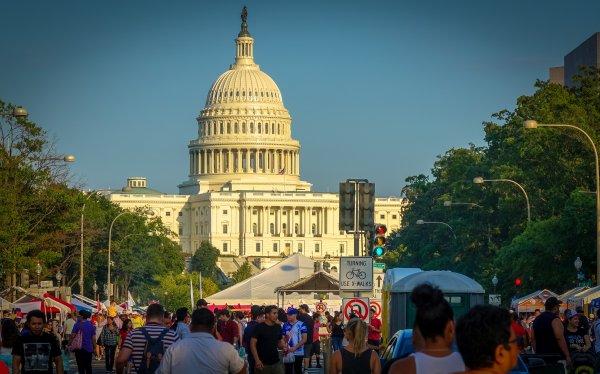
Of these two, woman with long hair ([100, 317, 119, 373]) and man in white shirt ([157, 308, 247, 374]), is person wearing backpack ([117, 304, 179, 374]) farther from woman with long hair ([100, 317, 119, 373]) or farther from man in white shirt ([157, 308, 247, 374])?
woman with long hair ([100, 317, 119, 373])

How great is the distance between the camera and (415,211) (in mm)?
111188

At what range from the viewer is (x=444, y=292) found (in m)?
33.8

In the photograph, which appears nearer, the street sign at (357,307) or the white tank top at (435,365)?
the white tank top at (435,365)

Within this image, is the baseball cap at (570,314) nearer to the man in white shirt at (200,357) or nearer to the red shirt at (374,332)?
the red shirt at (374,332)

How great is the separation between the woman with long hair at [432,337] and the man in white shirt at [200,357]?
9.75ft

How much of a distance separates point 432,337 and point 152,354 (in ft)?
20.1

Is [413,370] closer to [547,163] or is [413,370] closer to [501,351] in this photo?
[501,351]

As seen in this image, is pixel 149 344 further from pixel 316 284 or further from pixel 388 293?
pixel 316 284

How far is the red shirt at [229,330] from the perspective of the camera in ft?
82.9

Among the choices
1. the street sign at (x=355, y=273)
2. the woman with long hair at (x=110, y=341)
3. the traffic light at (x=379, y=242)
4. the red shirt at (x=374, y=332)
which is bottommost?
the woman with long hair at (x=110, y=341)

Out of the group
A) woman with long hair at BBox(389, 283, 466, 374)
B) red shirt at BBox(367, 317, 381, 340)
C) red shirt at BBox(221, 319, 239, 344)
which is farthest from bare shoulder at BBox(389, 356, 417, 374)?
red shirt at BBox(367, 317, 381, 340)

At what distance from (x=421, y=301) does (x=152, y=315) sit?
6515 mm

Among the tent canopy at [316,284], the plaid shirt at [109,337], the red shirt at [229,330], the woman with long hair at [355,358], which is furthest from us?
the tent canopy at [316,284]

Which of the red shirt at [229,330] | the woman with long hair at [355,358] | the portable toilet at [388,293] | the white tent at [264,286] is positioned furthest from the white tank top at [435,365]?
the white tent at [264,286]
